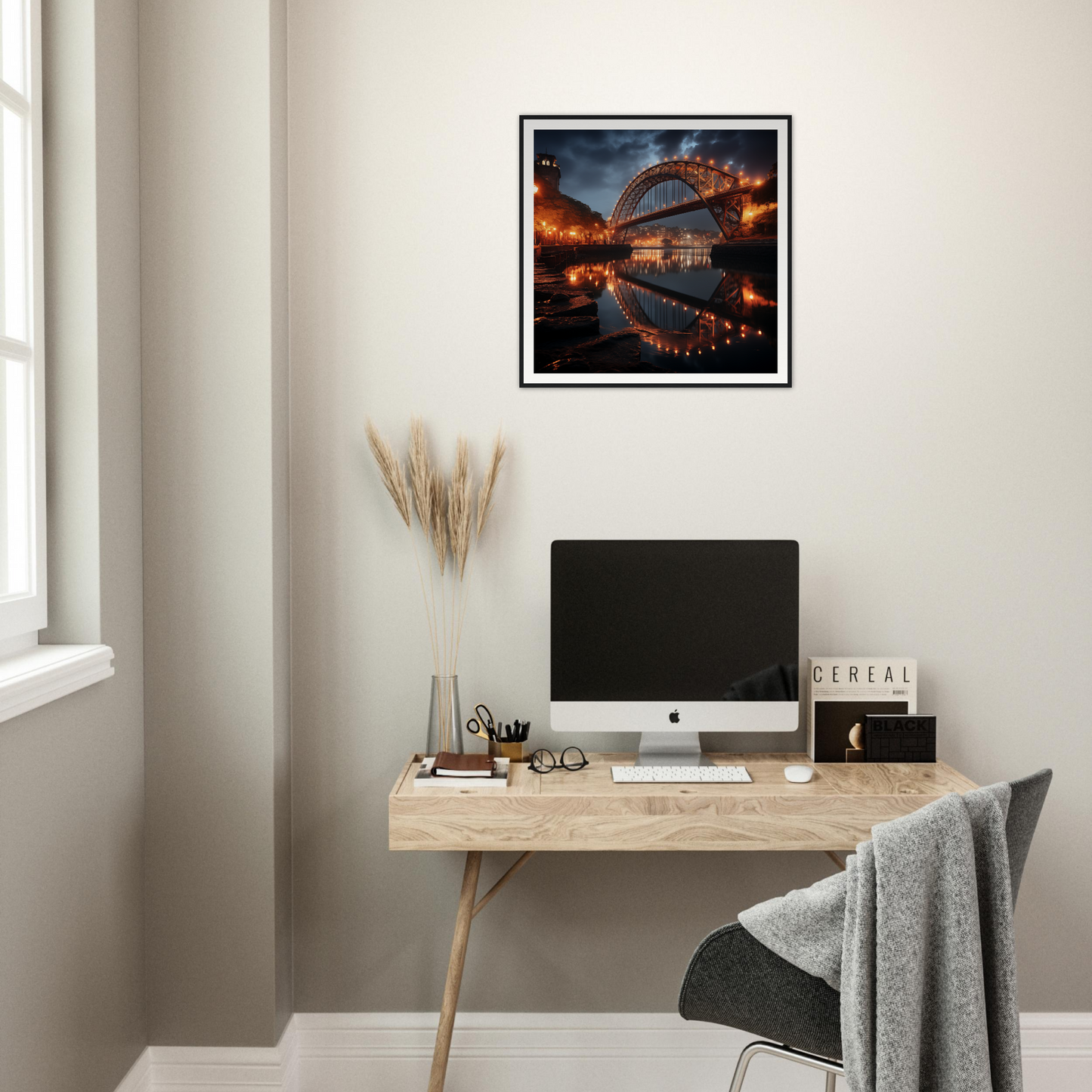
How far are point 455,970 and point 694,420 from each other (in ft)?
4.39

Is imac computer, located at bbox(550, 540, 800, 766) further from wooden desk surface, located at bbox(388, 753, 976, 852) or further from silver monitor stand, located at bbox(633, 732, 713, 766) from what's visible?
wooden desk surface, located at bbox(388, 753, 976, 852)

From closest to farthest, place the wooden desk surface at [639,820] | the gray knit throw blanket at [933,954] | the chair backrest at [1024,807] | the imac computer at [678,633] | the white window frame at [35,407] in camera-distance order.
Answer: the gray knit throw blanket at [933,954]
the chair backrest at [1024,807]
the white window frame at [35,407]
the wooden desk surface at [639,820]
the imac computer at [678,633]

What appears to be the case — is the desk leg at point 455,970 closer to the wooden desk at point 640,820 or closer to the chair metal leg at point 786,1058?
the wooden desk at point 640,820

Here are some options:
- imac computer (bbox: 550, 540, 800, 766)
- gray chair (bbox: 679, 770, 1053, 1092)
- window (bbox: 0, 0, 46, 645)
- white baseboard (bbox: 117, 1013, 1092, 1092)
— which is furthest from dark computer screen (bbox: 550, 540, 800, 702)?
window (bbox: 0, 0, 46, 645)

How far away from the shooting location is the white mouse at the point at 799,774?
6.25 ft

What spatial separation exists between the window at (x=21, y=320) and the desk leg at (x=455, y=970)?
98cm

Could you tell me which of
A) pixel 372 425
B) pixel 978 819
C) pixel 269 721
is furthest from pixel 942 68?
pixel 269 721

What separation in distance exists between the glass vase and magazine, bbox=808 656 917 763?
805 millimetres

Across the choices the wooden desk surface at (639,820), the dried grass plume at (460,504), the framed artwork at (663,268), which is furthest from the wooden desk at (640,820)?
the framed artwork at (663,268)

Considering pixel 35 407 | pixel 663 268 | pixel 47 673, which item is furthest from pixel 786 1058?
pixel 35 407

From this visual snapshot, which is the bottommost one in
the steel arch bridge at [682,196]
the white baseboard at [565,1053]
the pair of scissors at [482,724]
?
the white baseboard at [565,1053]

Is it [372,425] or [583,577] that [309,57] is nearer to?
[372,425]

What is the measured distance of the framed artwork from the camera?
2176 millimetres

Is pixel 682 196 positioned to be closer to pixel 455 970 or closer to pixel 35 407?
pixel 35 407
